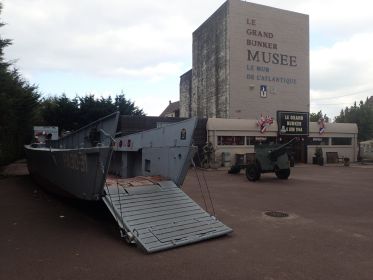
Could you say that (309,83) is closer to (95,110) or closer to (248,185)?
(95,110)

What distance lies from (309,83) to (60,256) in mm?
37480

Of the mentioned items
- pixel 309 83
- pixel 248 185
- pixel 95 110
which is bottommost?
pixel 248 185

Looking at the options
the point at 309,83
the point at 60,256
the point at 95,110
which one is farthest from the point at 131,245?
the point at 309,83

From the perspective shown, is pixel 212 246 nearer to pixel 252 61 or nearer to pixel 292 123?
pixel 292 123

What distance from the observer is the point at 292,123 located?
29594 millimetres

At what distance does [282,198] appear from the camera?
11492 millimetres

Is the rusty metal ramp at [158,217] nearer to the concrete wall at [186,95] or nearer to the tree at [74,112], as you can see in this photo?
the tree at [74,112]

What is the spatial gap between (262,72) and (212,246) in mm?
32107

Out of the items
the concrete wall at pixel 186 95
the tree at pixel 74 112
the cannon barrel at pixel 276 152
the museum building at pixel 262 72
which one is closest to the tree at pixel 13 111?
A: the tree at pixel 74 112

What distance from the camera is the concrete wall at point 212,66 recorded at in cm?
3544

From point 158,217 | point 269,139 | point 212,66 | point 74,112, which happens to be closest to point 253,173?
point 158,217

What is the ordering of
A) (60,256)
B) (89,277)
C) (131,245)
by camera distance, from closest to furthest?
(89,277), (60,256), (131,245)

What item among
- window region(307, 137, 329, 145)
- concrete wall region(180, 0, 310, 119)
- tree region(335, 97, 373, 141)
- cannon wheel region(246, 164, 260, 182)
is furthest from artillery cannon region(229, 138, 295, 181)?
tree region(335, 97, 373, 141)

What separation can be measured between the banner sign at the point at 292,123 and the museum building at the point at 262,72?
3.0 inches
